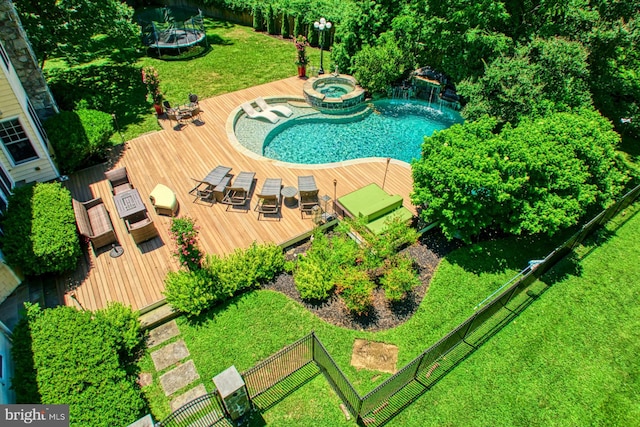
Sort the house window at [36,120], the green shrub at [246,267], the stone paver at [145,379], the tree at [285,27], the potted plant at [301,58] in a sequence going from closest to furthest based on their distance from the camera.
Answer: the stone paver at [145,379] → the green shrub at [246,267] → the house window at [36,120] → the potted plant at [301,58] → the tree at [285,27]

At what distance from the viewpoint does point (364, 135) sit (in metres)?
→ 18.5

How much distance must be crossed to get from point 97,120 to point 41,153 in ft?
8.32

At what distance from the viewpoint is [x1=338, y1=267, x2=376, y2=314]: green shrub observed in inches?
385

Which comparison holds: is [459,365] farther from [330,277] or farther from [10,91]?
[10,91]

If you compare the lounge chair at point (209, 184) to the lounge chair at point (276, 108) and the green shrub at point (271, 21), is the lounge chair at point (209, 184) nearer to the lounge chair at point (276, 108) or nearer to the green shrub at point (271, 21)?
the lounge chair at point (276, 108)

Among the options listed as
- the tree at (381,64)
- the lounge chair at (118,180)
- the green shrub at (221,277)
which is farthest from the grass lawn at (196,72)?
the green shrub at (221,277)

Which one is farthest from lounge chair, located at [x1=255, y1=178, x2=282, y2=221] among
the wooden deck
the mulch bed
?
the mulch bed

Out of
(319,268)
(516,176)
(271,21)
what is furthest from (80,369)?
(271,21)

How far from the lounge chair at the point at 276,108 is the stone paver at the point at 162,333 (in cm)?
1285

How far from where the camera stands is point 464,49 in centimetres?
1725

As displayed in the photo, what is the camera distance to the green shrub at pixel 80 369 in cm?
712

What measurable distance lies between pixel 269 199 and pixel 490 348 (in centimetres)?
849

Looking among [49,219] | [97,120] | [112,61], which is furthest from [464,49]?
[112,61]

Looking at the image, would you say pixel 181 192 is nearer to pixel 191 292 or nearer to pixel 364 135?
pixel 191 292
